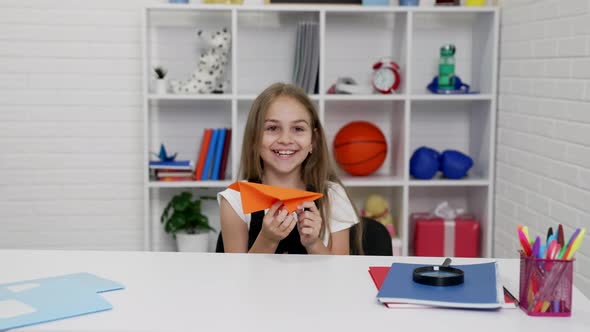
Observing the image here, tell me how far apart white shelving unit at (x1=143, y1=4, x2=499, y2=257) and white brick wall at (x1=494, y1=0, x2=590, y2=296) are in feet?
0.42

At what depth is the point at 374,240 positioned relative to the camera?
8.27ft

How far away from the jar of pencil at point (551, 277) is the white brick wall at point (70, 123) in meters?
3.03

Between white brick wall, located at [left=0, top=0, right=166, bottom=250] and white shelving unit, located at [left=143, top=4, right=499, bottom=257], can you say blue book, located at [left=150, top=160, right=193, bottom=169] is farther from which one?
white brick wall, located at [left=0, top=0, right=166, bottom=250]

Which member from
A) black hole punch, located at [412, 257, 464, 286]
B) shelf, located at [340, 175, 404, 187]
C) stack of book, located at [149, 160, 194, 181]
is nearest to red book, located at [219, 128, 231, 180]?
stack of book, located at [149, 160, 194, 181]

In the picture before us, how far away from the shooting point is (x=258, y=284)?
5.79ft

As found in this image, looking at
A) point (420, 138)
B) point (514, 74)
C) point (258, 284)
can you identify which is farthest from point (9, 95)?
point (258, 284)

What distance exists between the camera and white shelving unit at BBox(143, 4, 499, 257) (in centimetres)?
409

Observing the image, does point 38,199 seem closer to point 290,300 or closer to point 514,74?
point 514,74

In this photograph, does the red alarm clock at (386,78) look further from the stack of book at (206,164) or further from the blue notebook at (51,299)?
the blue notebook at (51,299)

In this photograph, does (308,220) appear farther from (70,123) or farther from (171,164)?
(70,123)

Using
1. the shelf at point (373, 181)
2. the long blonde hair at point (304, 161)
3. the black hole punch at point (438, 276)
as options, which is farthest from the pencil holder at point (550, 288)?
the shelf at point (373, 181)

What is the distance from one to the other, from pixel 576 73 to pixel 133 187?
7.79ft

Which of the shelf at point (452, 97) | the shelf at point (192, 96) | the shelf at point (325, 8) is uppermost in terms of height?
the shelf at point (325, 8)

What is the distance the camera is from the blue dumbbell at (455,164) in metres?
4.09
